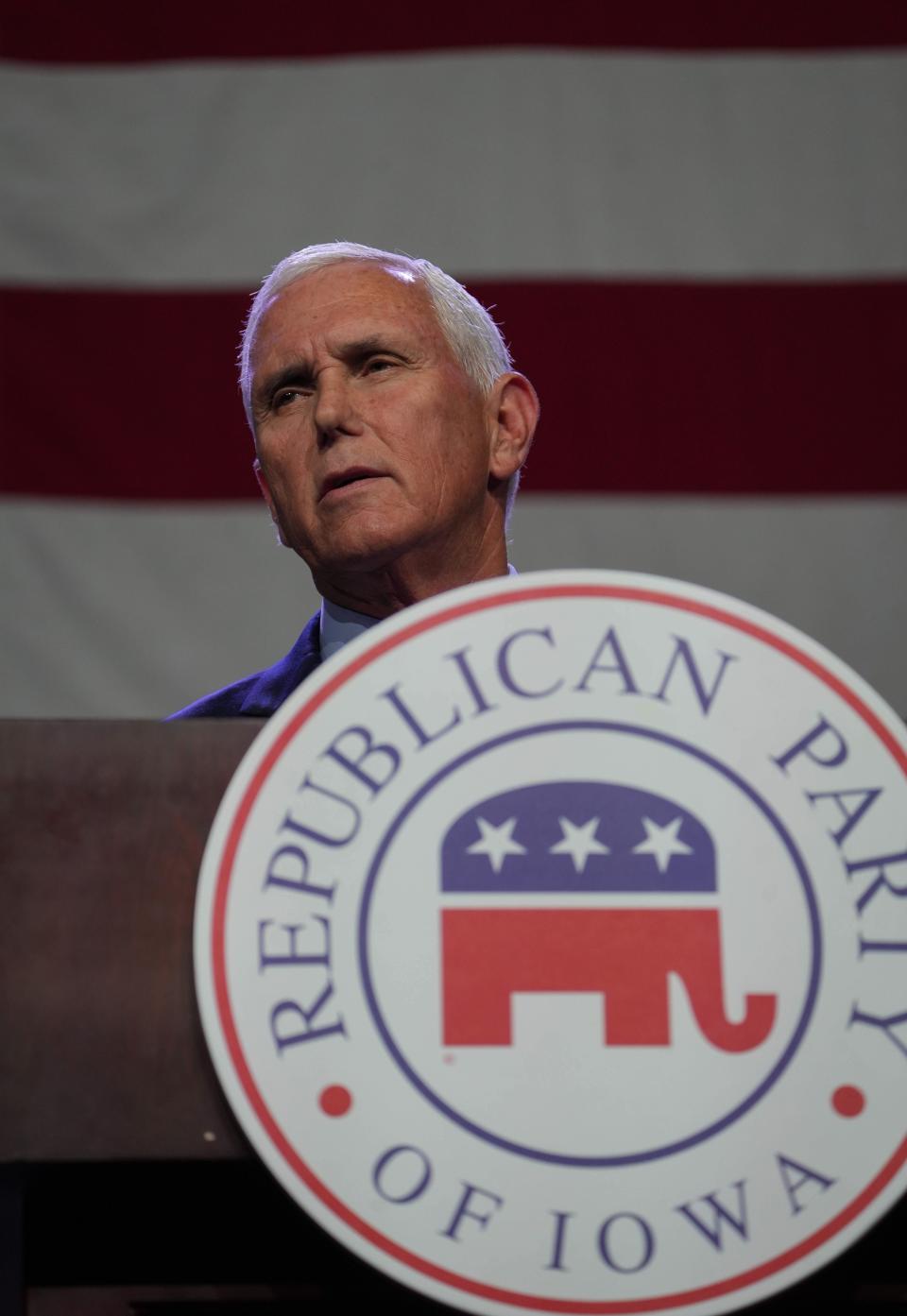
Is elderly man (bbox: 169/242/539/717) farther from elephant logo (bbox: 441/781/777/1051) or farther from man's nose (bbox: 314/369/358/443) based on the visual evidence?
elephant logo (bbox: 441/781/777/1051)

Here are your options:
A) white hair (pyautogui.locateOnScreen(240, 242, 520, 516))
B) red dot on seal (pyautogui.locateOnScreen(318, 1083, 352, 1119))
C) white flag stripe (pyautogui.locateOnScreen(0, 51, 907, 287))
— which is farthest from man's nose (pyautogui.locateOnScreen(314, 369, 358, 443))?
white flag stripe (pyautogui.locateOnScreen(0, 51, 907, 287))

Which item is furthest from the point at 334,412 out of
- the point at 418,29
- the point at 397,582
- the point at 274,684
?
the point at 418,29

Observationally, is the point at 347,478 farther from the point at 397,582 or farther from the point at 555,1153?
the point at 555,1153

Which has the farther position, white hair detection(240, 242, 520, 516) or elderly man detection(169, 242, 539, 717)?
white hair detection(240, 242, 520, 516)

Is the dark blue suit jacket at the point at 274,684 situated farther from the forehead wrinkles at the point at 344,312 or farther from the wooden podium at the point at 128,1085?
the wooden podium at the point at 128,1085

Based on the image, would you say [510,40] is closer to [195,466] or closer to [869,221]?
[869,221]

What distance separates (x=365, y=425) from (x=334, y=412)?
27 mm

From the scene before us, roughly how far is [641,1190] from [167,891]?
0.22 m

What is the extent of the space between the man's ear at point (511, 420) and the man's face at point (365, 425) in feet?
0.06

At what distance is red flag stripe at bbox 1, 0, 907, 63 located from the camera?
2428 millimetres

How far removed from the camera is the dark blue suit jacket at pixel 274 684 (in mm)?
1482

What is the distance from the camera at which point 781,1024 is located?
2.16ft

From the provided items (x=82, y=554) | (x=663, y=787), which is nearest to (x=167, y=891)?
(x=663, y=787)

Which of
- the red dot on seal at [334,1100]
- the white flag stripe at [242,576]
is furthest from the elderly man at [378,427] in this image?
the white flag stripe at [242,576]
